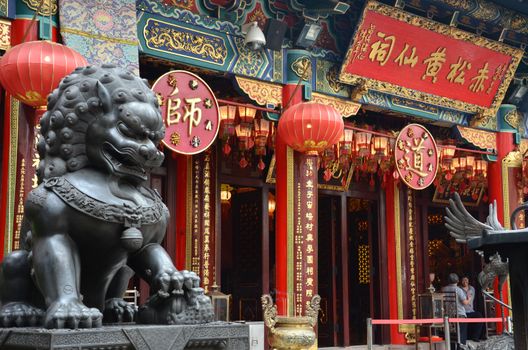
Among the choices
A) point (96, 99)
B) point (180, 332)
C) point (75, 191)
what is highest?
point (96, 99)

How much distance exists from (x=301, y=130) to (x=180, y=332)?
16.6 feet

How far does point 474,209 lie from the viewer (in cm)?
1277

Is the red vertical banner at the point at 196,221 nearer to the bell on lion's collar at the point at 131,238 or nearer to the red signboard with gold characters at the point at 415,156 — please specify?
the red signboard with gold characters at the point at 415,156

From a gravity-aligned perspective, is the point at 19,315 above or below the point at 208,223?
below

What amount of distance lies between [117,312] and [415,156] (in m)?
6.56

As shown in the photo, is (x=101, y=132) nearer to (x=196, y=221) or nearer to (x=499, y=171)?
(x=196, y=221)

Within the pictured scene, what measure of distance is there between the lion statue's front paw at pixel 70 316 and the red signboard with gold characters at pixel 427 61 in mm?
6265

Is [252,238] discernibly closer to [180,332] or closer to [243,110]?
[243,110]

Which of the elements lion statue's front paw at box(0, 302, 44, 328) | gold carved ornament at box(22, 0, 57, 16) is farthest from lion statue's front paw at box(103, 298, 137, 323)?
Answer: gold carved ornament at box(22, 0, 57, 16)

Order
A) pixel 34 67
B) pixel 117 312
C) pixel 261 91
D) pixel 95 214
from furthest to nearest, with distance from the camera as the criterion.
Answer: pixel 261 91 → pixel 34 67 → pixel 117 312 → pixel 95 214

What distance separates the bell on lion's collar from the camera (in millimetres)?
2566

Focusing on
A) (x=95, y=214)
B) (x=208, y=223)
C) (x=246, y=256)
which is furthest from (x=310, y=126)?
(x=95, y=214)

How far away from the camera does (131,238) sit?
8.41 ft

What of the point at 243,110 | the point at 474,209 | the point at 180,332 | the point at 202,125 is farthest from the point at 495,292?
the point at 180,332
